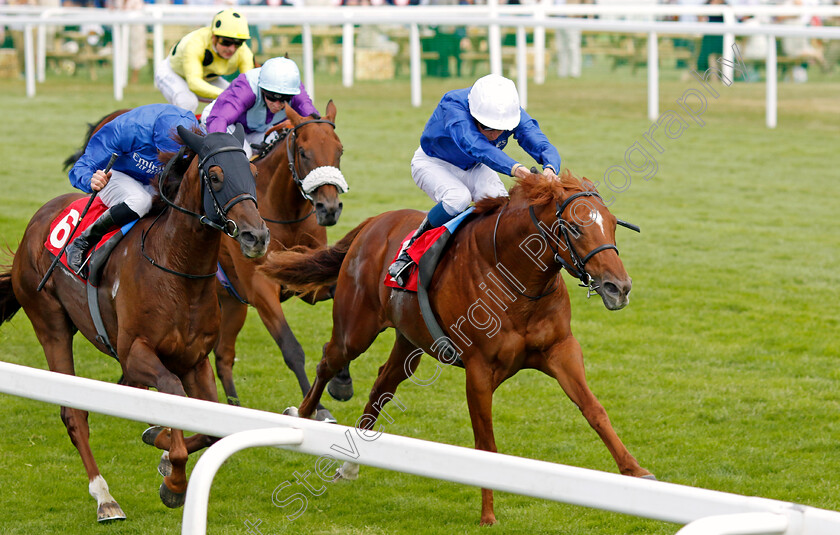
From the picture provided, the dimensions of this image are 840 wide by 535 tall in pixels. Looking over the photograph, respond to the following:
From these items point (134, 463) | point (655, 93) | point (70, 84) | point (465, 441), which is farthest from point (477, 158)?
point (70, 84)

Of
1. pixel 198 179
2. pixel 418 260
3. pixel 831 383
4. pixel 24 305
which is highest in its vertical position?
pixel 198 179

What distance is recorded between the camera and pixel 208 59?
25.4ft

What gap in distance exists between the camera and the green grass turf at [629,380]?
4688 mm

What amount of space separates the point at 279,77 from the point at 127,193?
1.62m

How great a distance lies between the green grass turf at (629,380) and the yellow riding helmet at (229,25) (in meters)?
2.07

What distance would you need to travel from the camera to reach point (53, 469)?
5.12 metres

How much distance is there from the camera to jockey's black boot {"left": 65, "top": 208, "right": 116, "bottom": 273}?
4734mm

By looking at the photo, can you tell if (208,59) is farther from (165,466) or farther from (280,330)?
(165,466)

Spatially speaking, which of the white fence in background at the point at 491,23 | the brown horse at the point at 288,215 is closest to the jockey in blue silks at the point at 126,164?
the brown horse at the point at 288,215

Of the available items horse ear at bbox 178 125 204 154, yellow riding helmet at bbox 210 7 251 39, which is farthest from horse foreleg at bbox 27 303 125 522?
yellow riding helmet at bbox 210 7 251 39

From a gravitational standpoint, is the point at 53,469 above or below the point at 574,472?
below

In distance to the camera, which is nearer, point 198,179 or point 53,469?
point 198,179

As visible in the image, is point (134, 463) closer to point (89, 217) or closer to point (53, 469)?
point (53, 469)

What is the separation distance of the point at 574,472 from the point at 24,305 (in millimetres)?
3972
